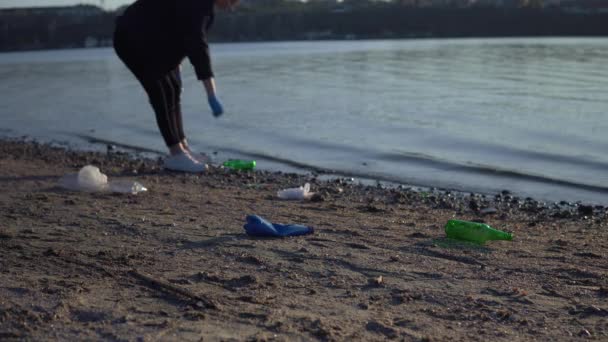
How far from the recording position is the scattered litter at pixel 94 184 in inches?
286

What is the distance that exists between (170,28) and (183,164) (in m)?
1.80

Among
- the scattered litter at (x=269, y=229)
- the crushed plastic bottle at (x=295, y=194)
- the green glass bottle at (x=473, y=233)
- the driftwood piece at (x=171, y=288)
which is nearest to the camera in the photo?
the driftwood piece at (x=171, y=288)

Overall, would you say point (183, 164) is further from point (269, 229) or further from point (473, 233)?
point (473, 233)

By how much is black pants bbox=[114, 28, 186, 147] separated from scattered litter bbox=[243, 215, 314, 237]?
2.67 metres

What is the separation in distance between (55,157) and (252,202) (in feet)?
15.5

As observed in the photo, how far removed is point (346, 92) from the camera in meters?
20.9

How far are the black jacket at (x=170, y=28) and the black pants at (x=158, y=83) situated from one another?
38 mm

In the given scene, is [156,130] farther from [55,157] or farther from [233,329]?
[233,329]

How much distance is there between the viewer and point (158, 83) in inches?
309

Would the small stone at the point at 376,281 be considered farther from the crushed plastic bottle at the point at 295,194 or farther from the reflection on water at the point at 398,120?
the reflection on water at the point at 398,120

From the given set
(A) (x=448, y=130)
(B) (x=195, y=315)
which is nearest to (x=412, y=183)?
(A) (x=448, y=130)

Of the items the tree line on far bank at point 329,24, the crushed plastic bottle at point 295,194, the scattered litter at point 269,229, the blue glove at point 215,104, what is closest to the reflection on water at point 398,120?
the crushed plastic bottle at point 295,194

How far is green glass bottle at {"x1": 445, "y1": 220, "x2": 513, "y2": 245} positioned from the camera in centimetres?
548

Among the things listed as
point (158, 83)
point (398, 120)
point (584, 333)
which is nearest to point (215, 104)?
point (158, 83)
